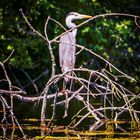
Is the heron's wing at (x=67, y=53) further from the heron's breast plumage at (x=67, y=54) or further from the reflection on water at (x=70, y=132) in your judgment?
the reflection on water at (x=70, y=132)

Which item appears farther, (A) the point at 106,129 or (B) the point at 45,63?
(B) the point at 45,63

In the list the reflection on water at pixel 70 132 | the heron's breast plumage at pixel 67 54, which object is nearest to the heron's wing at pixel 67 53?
the heron's breast plumage at pixel 67 54

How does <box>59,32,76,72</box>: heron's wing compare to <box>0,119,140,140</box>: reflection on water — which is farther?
<box>59,32,76,72</box>: heron's wing

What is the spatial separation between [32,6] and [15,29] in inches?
31.4

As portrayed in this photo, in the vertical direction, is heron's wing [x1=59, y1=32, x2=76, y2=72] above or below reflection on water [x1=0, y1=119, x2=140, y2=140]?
above

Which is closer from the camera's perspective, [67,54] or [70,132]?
[70,132]

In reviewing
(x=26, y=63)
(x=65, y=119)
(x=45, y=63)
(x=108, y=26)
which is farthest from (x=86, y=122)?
(x=108, y=26)

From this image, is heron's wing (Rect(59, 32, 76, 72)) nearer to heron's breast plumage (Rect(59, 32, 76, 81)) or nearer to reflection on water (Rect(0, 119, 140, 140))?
heron's breast plumage (Rect(59, 32, 76, 81))

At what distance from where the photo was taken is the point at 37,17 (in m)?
19.3

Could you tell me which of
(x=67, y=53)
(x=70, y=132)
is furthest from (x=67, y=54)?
(x=70, y=132)

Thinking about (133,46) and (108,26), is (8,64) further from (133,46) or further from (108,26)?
(133,46)

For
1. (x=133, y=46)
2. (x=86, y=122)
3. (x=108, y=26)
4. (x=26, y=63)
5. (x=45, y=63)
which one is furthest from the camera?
(x=133, y=46)

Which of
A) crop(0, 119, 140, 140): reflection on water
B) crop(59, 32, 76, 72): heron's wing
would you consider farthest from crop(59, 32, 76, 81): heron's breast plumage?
crop(0, 119, 140, 140): reflection on water

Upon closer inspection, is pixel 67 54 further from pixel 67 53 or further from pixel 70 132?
pixel 70 132
